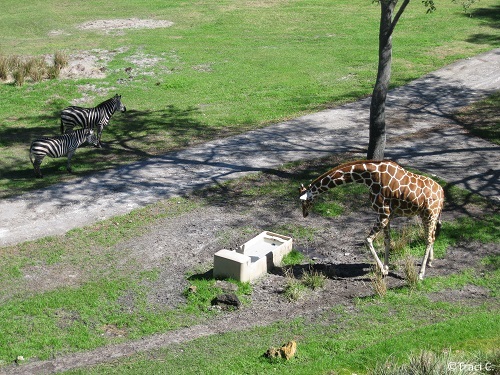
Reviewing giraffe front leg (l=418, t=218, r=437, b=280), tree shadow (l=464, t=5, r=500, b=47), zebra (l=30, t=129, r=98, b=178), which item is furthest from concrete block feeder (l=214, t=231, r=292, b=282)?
tree shadow (l=464, t=5, r=500, b=47)

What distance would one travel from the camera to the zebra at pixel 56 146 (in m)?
19.7

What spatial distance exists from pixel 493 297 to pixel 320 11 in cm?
3012

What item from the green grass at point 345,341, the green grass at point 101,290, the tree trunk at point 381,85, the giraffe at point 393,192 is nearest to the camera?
the green grass at point 345,341

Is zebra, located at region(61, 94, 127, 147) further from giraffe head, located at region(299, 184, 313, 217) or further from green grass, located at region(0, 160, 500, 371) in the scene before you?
giraffe head, located at region(299, 184, 313, 217)

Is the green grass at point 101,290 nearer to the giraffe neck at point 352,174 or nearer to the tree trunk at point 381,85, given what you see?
the giraffe neck at point 352,174

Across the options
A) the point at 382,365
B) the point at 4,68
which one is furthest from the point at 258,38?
the point at 382,365

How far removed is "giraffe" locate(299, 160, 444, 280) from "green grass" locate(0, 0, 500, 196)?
912cm

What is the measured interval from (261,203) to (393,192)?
15.5 feet

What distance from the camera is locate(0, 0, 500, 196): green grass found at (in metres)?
23.8

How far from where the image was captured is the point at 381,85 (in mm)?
18750

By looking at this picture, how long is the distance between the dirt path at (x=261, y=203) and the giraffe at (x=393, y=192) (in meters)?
1.02

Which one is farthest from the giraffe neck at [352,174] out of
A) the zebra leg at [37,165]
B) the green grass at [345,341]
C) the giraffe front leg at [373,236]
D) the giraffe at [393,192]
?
the zebra leg at [37,165]

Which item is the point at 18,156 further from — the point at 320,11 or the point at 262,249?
the point at 320,11

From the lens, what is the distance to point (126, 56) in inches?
1260
